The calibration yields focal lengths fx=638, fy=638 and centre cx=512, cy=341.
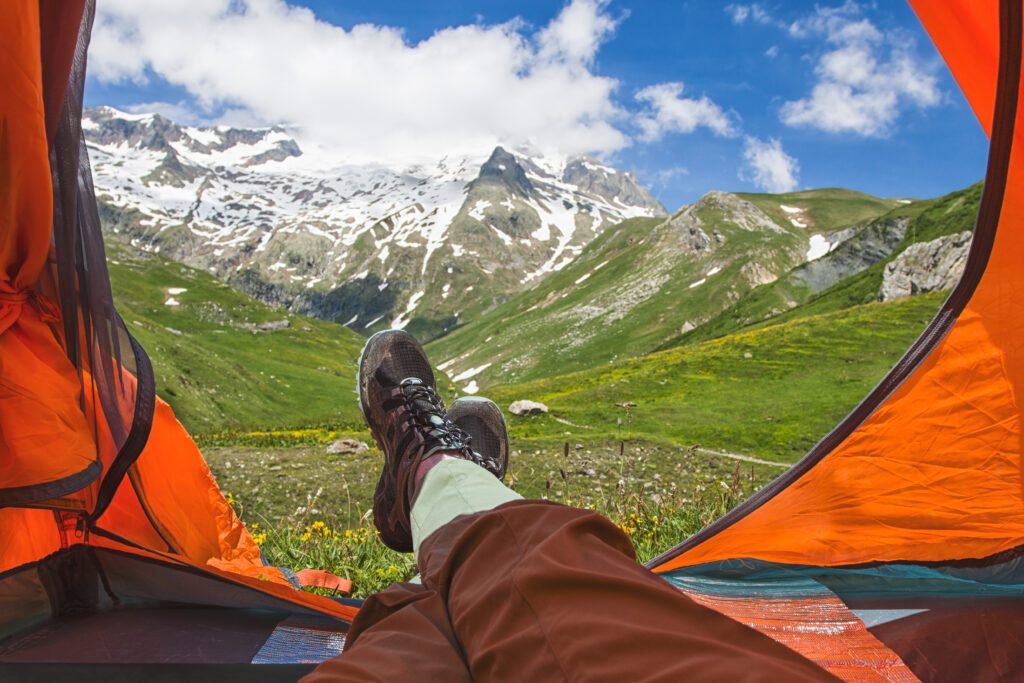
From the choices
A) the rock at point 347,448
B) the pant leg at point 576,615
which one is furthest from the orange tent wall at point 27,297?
the rock at point 347,448

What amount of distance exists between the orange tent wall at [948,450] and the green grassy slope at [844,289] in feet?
140

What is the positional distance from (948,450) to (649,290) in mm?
107365

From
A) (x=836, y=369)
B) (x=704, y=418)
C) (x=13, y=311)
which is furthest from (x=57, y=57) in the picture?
(x=836, y=369)

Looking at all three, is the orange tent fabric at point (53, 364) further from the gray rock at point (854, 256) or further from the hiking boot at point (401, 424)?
the gray rock at point (854, 256)

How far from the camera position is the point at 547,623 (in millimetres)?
1801

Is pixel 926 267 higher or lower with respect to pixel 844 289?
higher

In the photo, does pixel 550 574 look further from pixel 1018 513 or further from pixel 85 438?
pixel 1018 513

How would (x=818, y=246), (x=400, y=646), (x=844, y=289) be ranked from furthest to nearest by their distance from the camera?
(x=818, y=246), (x=844, y=289), (x=400, y=646)

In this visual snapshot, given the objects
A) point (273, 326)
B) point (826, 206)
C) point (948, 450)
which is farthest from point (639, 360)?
point (826, 206)

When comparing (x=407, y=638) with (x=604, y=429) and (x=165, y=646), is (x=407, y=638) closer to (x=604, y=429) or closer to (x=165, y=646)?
(x=165, y=646)

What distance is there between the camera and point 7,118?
7.73 feet

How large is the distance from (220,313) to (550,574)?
81841 millimetres

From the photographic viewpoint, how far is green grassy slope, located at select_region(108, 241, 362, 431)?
31.5m

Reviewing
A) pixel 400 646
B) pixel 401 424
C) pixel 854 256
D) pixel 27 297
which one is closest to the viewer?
pixel 400 646
